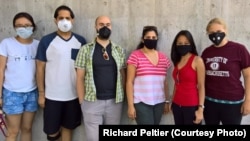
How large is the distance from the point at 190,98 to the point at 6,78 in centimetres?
202

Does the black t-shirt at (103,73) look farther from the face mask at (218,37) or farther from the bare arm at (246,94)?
the bare arm at (246,94)

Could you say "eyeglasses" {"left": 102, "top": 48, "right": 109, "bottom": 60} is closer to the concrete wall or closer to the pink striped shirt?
the pink striped shirt

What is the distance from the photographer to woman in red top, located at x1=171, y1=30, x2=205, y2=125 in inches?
114

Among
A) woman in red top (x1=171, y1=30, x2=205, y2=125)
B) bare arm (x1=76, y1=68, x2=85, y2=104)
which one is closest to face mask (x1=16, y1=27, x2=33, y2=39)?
bare arm (x1=76, y1=68, x2=85, y2=104)

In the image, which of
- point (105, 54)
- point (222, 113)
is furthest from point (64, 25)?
point (222, 113)

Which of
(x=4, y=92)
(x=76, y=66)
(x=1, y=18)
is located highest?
(x=1, y=18)

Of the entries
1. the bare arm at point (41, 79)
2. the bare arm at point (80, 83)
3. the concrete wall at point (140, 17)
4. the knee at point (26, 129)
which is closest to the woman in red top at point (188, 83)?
the concrete wall at point (140, 17)

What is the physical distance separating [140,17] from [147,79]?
839 mm

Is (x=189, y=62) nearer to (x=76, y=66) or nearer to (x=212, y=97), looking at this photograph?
(x=212, y=97)

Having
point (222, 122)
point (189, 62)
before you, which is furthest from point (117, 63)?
point (222, 122)

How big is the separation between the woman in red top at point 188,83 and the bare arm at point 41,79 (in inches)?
58.2

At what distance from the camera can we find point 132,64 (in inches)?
123

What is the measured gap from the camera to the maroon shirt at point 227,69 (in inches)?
110

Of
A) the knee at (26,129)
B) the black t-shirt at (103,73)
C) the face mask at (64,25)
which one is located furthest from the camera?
the knee at (26,129)
